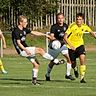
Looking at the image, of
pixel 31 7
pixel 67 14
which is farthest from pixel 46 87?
pixel 67 14

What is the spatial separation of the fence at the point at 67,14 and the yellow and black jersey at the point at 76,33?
830 inches

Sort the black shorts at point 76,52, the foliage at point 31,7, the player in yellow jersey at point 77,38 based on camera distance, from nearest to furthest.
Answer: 1. the player in yellow jersey at point 77,38
2. the black shorts at point 76,52
3. the foliage at point 31,7

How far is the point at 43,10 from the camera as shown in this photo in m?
38.0

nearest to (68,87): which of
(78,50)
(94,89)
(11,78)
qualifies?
(94,89)

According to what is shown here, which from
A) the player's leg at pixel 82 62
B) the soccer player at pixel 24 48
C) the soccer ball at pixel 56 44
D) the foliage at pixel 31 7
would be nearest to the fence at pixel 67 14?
the foliage at pixel 31 7

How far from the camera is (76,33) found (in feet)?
56.7

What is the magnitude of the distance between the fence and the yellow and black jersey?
69.2 feet

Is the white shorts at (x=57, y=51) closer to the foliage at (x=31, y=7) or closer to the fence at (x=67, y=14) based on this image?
the foliage at (x=31, y=7)

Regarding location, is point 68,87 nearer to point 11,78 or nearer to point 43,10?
point 11,78

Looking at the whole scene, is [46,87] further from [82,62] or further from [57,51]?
[57,51]

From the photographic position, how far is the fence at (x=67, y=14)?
39000 millimetres

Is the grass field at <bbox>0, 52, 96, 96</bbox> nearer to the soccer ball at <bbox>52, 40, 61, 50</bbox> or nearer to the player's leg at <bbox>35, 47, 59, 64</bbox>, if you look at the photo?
the player's leg at <bbox>35, 47, 59, 64</bbox>

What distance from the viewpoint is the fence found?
128 feet

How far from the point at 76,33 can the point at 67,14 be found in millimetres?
23041
